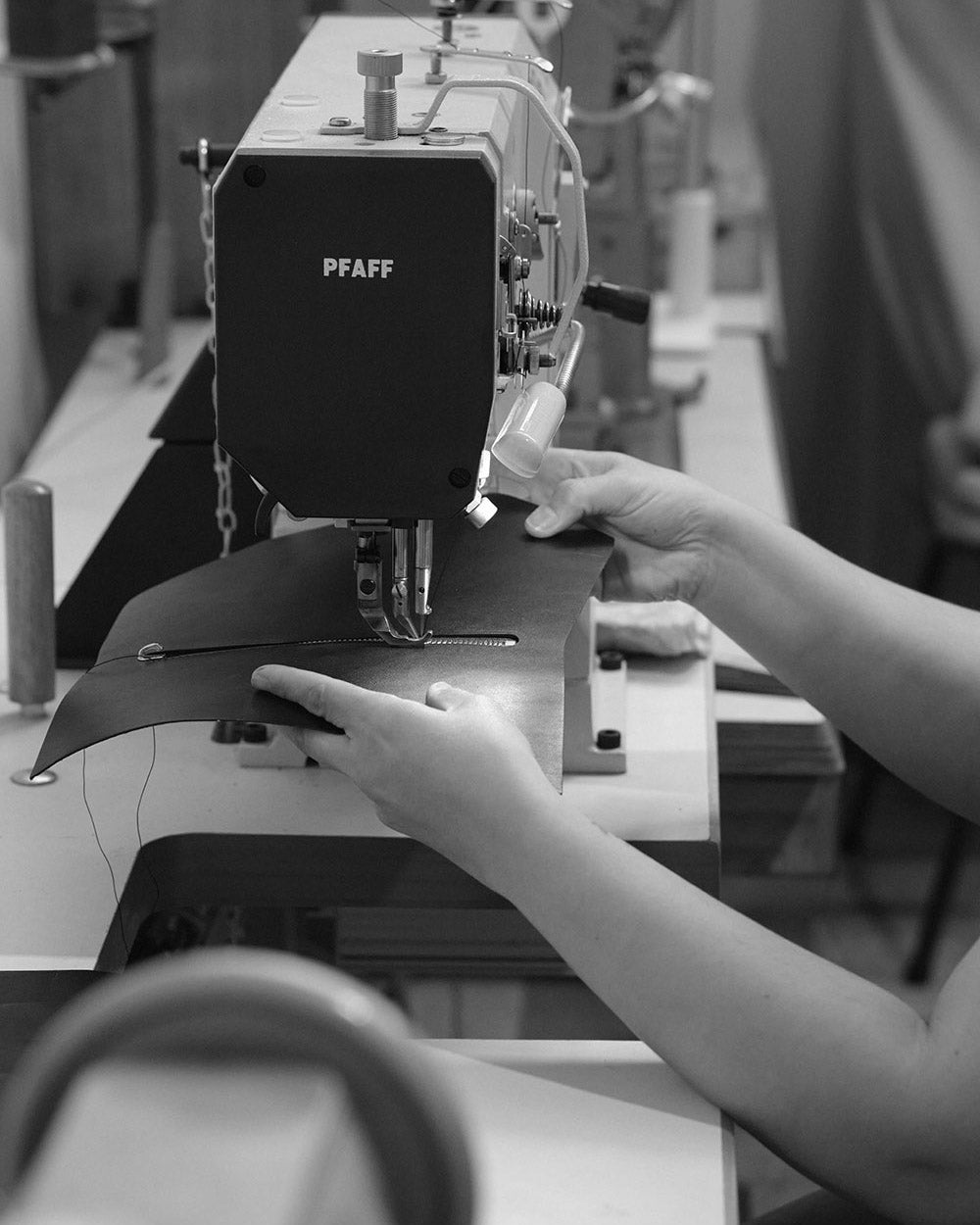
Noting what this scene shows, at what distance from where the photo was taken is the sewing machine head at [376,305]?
41.5 inches

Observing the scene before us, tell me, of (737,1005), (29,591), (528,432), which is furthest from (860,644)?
(29,591)

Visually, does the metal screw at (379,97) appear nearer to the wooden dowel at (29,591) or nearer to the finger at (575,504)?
the finger at (575,504)

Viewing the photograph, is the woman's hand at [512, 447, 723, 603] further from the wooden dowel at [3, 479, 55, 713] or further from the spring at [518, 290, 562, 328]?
the wooden dowel at [3, 479, 55, 713]

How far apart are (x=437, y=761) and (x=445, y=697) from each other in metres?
0.07

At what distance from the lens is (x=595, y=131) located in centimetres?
215

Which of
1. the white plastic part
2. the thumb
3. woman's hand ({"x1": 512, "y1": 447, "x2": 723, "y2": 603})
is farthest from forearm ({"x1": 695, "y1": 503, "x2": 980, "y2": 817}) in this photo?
the thumb

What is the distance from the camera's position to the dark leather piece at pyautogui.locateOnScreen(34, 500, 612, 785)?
3.65 feet

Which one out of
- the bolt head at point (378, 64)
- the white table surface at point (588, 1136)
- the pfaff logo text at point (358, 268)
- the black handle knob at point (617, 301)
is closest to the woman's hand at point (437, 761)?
the white table surface at point (588, 1136)

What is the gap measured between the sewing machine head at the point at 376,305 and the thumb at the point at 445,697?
0.38ft

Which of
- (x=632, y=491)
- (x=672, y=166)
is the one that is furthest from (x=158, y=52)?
(x=632, y=491)

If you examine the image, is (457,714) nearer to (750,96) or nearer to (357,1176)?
(357,1176)

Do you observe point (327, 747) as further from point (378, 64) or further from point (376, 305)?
point (378, 64)

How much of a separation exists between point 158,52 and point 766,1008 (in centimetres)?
214

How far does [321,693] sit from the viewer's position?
1.08 m
